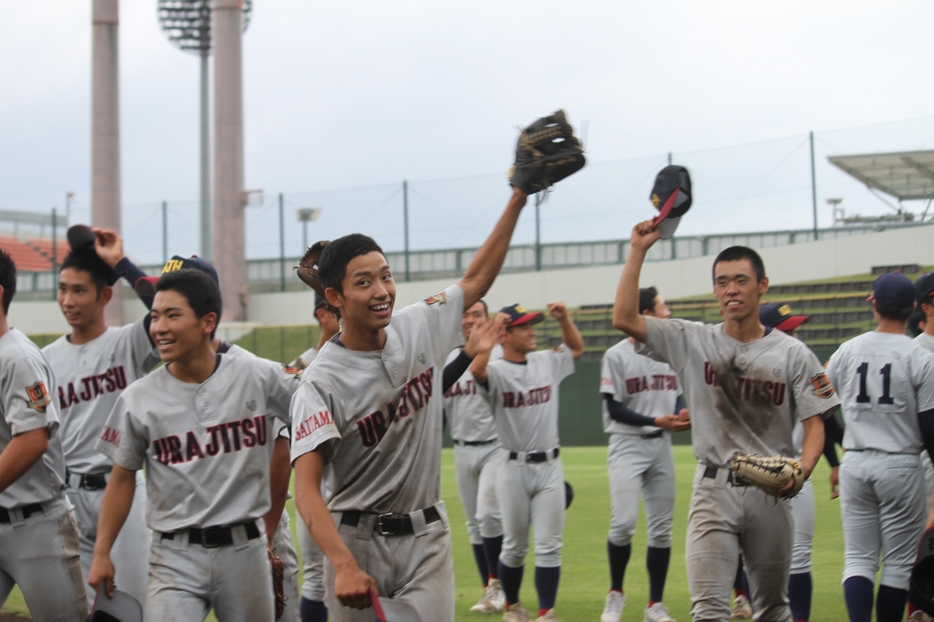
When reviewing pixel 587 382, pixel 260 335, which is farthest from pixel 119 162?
pixel 587 382

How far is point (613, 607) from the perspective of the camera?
21.5ft

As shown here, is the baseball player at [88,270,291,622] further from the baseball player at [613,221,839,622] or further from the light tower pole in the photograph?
the light tower pole

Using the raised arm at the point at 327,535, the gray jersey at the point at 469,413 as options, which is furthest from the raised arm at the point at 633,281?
the gray jersey at the point at 469,413

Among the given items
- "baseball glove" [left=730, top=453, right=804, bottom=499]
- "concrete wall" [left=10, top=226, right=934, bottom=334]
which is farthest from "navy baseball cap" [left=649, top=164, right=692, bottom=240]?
"concrete wall" [left=10, top=226, right=934, bottom=334]

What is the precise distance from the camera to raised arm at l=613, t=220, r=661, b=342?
460cm

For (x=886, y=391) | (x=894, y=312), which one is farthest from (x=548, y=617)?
(x=894, y=312)

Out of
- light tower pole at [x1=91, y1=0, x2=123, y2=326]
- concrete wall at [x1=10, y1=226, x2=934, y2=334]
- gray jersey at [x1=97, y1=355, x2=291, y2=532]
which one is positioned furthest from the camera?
light tower pole at [x1=91, y1=0, x2=123, y2=326]

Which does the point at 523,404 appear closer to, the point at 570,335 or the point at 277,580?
the point at 570,335

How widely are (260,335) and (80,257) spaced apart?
2111 centimetres

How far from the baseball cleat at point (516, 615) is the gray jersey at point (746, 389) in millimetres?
2310

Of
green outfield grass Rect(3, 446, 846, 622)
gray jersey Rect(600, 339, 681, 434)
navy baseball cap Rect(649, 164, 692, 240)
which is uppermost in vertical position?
navy baseball cap Rect(649, 164, 692, 240)

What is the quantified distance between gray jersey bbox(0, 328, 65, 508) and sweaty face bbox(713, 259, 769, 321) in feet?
10.1

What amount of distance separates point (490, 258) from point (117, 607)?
201 centimetres

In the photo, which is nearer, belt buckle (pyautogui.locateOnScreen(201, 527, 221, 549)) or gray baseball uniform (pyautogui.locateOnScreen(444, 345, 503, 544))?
belt buckle (pyautogui.locateOnScreen(201, 527, 221, 549))
